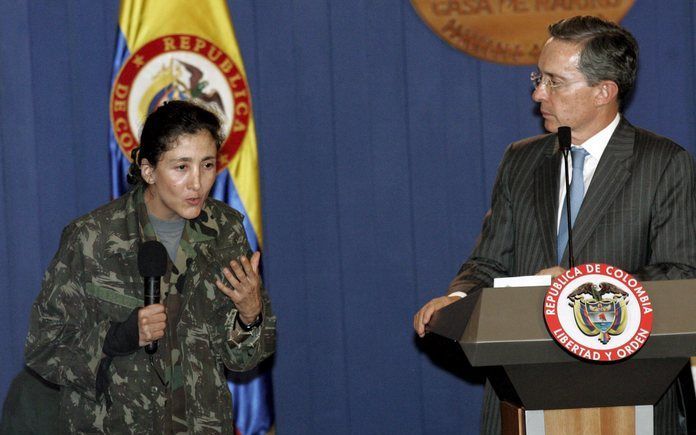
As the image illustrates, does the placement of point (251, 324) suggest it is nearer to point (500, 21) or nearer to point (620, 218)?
point (620, 218)

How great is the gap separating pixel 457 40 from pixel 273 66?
2.83 feet

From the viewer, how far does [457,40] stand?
14.3 ft

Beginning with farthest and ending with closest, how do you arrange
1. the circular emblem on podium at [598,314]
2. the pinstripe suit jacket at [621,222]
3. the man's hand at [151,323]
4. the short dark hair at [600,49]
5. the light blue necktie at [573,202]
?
the short dark hair at [600,49] < the light blue necktie at [573,202] < the pinstripe suit jacket at [621,222] < the man's hand at [151,323] < the circular emblem on podium at [598,314]

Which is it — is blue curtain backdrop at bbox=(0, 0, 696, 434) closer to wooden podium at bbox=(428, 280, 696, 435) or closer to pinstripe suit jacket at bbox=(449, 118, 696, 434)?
pinstripe suit jacket at bbox=(449, 118, 696, 434)

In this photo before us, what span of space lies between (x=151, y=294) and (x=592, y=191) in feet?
4.13

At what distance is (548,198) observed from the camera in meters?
2.73

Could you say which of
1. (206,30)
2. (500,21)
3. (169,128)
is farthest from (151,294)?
(500,21)

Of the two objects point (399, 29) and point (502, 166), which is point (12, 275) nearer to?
point (399, 29)

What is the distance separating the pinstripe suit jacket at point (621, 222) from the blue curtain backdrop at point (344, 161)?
5.22ft

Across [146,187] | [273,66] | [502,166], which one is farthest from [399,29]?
[146,187]

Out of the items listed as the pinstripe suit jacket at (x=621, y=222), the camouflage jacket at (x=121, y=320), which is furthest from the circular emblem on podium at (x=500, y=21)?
the camouflage jacket at (x=121, y=320)

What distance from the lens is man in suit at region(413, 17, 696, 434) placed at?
2.57 metres

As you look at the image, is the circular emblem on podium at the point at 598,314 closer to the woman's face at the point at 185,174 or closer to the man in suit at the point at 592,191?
the man in suit at the point at 592,191

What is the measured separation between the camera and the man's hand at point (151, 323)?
2.44 metres
